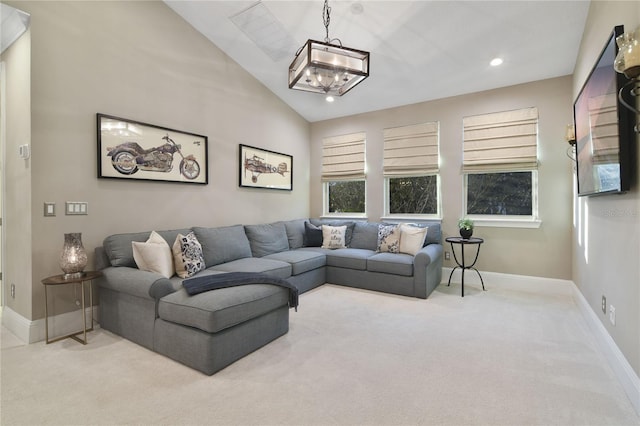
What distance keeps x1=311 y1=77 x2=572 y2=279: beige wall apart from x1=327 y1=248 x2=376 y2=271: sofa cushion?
1.38 meters

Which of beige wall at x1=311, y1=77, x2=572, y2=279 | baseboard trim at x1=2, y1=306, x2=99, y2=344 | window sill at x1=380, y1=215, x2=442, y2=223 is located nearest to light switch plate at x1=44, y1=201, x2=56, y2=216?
baseboard trim at x1=2, y1=306, x2=99, y2=344

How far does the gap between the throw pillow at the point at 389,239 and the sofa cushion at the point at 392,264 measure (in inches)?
6.5

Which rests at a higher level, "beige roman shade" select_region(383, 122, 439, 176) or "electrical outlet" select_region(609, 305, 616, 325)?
"beige roman shade" select_region(383, 122, 439, 176)

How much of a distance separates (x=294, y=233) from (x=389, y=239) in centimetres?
155

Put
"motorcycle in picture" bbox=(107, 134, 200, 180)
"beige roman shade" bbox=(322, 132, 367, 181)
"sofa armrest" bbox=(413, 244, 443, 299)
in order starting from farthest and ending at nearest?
1. "beige roman shade" bbox=(322, 132, 367, 181)
2. "sofa armrest" bbox=(413, 244, 443, 299)
3. "motorcycle in picture" bbox=(107, 134, 200, 180)

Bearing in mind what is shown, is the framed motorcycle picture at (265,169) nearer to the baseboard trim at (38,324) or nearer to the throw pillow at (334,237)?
the throw pillow at (334,237)

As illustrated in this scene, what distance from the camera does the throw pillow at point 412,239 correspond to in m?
4.16

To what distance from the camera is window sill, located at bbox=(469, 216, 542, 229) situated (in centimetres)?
406

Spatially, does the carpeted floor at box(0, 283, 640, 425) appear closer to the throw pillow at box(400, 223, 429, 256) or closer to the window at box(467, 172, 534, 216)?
the throw pillow at box(400, 223, 429, 256)

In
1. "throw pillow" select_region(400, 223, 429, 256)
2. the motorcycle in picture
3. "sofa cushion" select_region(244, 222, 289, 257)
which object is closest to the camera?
the motorcycle in picture

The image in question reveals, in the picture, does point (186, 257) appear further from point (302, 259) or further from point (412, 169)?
point (412, 169)

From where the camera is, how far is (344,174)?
18.5 feet

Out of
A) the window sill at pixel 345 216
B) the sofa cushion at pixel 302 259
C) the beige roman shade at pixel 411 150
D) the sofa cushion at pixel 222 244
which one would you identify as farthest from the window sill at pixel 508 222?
the sofa cushion at pixel 222 244

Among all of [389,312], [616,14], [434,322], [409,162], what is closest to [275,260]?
[389,312]
